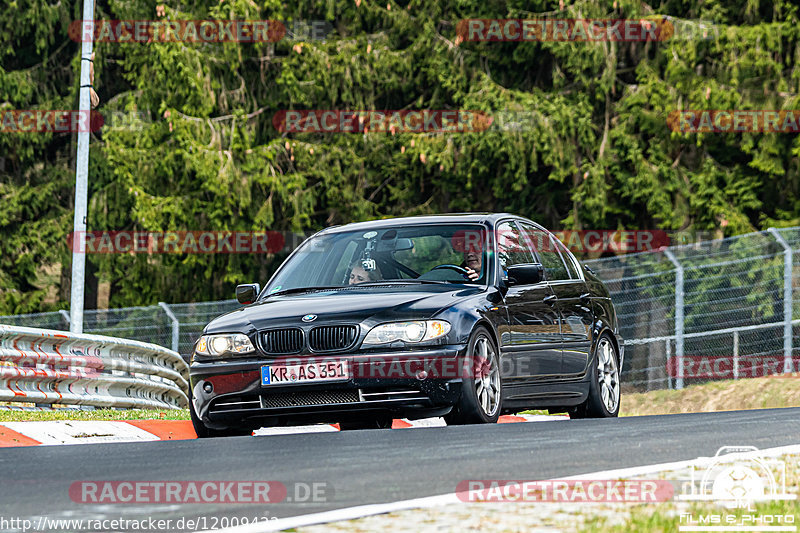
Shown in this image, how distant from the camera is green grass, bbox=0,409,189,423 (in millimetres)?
11266

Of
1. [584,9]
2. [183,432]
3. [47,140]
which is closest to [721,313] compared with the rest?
[584,9]

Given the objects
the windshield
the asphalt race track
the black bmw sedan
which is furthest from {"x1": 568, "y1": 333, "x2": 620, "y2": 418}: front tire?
the asphalt race track

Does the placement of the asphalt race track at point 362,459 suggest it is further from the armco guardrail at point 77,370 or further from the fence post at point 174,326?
the fence post at point 174,326

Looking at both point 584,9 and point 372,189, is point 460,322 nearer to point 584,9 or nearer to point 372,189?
point 584,9

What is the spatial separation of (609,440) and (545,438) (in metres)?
0.39

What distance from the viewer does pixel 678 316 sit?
783 inches

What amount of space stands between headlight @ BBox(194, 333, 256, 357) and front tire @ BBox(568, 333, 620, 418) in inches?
124

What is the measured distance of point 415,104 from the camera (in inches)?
1187

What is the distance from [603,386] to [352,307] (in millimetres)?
3038

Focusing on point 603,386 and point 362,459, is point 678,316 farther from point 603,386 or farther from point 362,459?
point 362,459

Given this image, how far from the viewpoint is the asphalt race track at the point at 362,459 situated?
5418 mm

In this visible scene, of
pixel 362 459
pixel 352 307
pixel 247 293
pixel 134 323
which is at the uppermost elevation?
pixel 134 323

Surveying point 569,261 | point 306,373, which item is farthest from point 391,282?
point 569,261

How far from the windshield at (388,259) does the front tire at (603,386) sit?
1.60 meters
